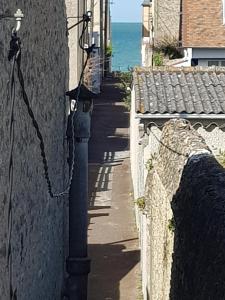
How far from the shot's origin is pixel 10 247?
6.19 m

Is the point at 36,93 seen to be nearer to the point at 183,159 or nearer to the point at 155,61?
the point at 183,159

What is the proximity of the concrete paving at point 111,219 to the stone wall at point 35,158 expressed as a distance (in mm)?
2605

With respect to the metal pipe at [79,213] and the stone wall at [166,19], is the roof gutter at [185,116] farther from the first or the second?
the stone wall at [166,19]

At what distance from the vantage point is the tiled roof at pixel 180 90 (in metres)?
15.8

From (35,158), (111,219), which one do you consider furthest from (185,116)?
(35,158)

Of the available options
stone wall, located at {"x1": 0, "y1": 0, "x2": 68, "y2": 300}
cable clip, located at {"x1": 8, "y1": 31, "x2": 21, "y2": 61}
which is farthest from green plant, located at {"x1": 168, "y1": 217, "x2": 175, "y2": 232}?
cable clip, located at {"x1": 8, "y1": 31, "x2": 21, "y2": 61}

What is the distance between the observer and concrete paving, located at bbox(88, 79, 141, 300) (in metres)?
14.5

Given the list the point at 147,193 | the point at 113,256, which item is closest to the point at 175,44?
the point at 113,256

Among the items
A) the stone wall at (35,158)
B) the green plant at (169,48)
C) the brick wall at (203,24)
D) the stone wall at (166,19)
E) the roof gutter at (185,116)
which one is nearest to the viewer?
the stone wall at (35,158)

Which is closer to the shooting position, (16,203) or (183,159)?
(16,203)

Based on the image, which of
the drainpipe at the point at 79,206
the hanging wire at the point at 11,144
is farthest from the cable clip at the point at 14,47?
the drainpipe at the point at 79,206

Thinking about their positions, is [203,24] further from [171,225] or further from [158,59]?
[171,225]

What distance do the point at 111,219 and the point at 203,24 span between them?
6.57 m

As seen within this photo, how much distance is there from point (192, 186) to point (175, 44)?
860 inches
